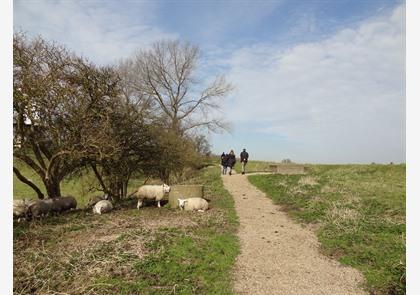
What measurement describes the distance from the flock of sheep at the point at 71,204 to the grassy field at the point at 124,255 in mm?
952

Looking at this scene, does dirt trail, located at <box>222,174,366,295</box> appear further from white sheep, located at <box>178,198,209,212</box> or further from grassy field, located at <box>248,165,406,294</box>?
white sheep, located at <box>178,198,209,212</box>

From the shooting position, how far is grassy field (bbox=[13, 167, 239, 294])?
21.6 ft

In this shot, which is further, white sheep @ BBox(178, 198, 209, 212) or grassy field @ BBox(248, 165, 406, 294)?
white sheep @ BBox(178, 198, 209, 212)

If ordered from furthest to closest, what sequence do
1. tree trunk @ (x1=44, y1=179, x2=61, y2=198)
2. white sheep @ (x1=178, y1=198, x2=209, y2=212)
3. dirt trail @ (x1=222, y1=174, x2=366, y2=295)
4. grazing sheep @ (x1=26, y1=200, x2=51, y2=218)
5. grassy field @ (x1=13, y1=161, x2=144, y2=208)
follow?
grassy field @ (x1=13, y1=161, x2=144, y2=208), tree trunk @ (x1=44, y1=179, x2=61, y2=198), white sheep @ (x1=178, y1=198, x2=209, y2=212), grazing sheep @ (x1=26, y1=200, x2=51, y2=218), dirt trail @ (x1=222, y1=174, x2=366, y2=295)

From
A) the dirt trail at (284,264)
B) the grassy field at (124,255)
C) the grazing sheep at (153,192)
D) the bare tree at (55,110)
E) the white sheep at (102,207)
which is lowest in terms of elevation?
the dirt trail at (284,264)

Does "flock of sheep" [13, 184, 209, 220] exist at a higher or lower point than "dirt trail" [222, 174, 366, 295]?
higher

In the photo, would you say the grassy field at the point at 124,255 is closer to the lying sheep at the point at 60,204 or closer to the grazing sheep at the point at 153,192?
the lying sheep at the point at 60,204

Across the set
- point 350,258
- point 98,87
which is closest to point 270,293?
point 350,258

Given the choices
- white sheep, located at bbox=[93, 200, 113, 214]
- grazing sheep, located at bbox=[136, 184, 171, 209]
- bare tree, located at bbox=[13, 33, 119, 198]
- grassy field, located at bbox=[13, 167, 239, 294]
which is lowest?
grassy field, located at bbox=[13, 167, 239, 294]

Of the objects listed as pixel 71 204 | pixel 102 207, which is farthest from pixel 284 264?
pixel 71 204

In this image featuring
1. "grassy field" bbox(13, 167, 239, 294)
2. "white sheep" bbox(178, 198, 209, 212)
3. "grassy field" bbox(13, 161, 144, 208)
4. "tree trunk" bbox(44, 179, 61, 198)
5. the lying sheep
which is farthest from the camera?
"grassy field" bbox(13, 161, 144, 208)

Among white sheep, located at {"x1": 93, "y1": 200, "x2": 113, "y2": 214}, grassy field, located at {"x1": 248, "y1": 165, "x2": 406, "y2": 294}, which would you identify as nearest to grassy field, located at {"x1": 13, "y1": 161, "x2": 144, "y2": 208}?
white sheep, located at {"x1": 93, "y1": 200, "x2": 113, "y2": 214}

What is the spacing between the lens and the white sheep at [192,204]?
Result: 47.3 feet

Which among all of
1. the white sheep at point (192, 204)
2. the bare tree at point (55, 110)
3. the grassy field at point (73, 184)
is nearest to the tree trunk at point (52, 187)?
the bare tree at point (55, 110)
